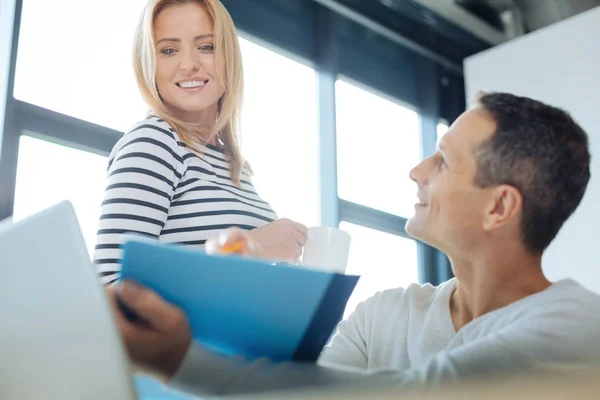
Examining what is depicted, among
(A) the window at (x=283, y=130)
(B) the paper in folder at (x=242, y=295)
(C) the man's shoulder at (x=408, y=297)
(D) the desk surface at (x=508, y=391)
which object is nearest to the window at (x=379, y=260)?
(A) the window at (x=283, y=130)

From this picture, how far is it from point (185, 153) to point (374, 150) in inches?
85.6

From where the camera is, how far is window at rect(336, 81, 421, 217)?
3123 mm

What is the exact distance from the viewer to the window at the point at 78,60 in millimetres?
2141

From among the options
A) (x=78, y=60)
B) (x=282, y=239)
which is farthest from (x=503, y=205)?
(x=78, y=60)

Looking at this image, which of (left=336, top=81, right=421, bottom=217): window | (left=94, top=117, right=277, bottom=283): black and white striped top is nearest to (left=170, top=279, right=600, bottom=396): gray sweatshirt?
(left=94, top=117, right=277, bottom=283): black and white striped top

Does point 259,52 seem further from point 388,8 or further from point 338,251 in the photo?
point 338,251

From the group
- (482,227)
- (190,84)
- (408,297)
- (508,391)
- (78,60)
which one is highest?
(78,60)

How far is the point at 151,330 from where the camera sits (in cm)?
65

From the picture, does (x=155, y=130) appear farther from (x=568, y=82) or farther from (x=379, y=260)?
(x=568, y=82)

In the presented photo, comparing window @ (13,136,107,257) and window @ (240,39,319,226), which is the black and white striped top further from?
window @ (240,39,319,226)

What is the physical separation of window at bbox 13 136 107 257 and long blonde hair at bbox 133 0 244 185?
2.61ft

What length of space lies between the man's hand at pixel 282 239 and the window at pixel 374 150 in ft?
6.19

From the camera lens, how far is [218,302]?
0.65 metres

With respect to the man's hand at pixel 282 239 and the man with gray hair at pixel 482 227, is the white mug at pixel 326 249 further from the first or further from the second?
the man with gray hair at pixel 482 227
